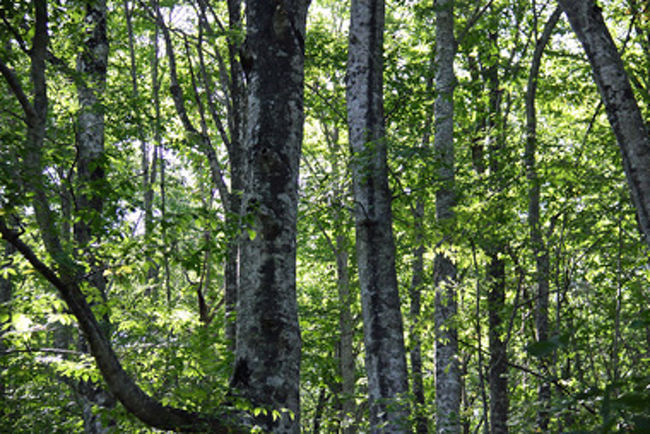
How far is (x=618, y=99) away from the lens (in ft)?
14.3

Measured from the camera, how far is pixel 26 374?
586 cm

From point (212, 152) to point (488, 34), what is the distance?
322 inches

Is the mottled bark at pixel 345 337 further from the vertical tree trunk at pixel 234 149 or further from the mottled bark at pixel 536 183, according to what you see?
the mottled bark at pixel 536 183

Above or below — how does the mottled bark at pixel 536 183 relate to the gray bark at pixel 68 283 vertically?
above

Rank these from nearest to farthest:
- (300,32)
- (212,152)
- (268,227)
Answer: (268,227) → (300,32) → (212,152)

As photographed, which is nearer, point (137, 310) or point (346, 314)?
point (137, 310)

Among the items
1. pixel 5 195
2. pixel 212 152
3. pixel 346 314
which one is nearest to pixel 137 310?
pixel 212 152

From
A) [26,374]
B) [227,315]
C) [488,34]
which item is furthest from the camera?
[488,34]

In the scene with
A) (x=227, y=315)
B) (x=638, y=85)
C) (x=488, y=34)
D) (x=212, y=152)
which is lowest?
(x=227, y=315)

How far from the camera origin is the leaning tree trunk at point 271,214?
3.67m

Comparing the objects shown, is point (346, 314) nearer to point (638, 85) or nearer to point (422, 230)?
point (422, 230)

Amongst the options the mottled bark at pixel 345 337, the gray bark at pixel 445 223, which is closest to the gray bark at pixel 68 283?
the gray bark at pixel 445 223

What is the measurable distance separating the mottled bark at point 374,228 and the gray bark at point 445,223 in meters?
0.92

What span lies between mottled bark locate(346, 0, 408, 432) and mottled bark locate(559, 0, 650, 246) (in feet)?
7.95
